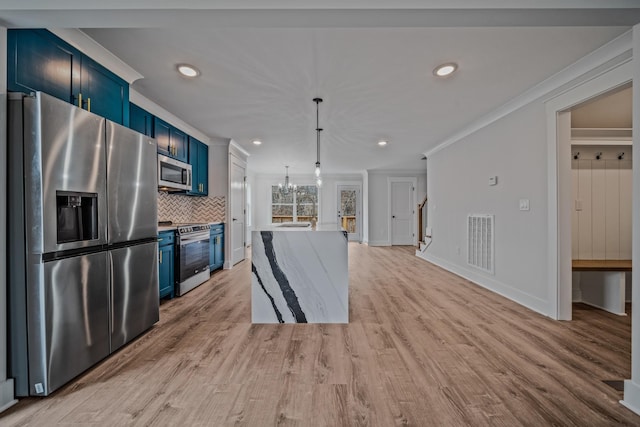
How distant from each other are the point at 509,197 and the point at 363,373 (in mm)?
2879

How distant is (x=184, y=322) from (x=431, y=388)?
88.1 inches

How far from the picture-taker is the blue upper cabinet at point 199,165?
480 cm

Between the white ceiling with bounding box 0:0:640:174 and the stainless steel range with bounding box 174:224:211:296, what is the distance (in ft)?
5.06

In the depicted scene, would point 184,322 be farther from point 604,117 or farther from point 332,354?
point 604,117

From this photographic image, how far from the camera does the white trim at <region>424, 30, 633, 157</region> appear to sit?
2.28 metres

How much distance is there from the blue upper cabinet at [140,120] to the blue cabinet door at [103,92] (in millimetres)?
573

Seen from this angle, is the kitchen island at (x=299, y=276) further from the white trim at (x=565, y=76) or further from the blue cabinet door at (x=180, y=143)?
the white trim at (x=565, y=76)

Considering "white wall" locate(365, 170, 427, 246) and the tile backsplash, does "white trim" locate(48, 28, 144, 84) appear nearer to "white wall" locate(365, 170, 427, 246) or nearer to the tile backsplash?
the tile backsplash

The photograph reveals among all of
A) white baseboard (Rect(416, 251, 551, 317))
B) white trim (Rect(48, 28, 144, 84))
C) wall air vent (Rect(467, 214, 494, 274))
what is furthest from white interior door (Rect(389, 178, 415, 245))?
white trim (Rect(48, 28, 144, 84))

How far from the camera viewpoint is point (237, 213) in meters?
5.84

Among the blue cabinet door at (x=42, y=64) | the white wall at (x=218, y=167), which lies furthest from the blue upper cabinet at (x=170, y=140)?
the blue cabinet door at (x=42, y=64)

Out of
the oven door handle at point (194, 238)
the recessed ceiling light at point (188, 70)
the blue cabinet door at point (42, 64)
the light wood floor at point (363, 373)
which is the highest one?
the recessed ceiling light at point (188, 70)

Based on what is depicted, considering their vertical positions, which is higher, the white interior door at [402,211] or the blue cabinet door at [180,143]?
the blue cabinet door at [180,143]

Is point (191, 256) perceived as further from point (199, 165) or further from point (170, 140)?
point (199, 165)
